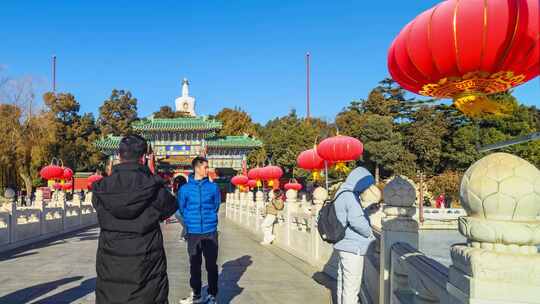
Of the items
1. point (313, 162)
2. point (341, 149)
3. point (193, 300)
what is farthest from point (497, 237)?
point (313, 162)

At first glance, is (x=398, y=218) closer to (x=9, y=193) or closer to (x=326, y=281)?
(x=326, y=281)

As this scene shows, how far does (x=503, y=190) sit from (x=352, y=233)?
8.11 ft

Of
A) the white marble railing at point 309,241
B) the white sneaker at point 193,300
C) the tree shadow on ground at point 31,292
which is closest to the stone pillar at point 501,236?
the white marble railing at point 309,241

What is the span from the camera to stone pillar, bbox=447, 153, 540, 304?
1.55 metres

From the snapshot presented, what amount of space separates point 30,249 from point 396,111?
1335 inches

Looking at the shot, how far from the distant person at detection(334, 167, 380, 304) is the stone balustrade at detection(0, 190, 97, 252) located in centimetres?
899

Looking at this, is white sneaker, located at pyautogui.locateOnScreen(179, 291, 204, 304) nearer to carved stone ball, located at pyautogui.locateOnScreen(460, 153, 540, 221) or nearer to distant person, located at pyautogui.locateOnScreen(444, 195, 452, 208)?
carved stone ball, located at pyautogui.locateOnScreen(460, 153, 540, 221)

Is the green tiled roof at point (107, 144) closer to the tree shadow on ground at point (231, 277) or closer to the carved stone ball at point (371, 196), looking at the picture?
the tree shadow on ground at point (231, 277)

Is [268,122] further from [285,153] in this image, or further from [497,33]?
[497,33]

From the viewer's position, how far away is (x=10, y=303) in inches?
200

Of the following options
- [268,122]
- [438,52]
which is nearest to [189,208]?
[438,52]

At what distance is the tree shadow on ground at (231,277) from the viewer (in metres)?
5.60

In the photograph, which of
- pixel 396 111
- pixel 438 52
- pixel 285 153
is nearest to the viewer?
pixel 438 52

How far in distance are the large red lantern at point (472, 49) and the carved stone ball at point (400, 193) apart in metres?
1.01
